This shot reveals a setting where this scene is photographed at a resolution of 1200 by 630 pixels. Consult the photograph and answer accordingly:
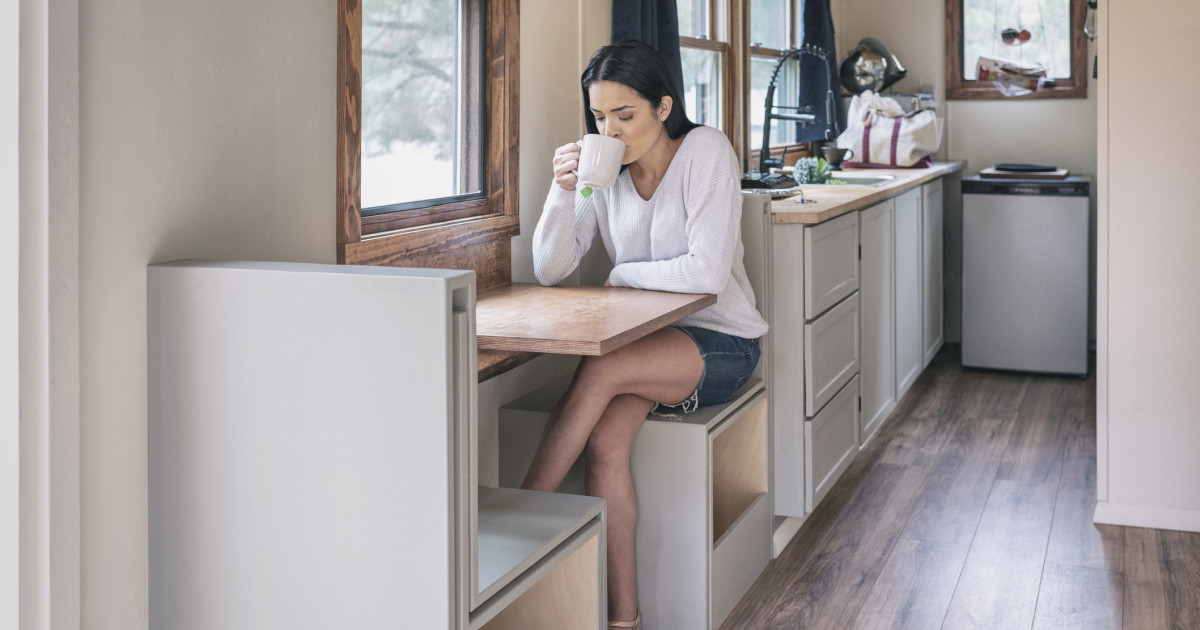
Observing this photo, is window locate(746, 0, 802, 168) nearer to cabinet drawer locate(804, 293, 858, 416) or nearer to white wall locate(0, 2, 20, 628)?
cabinet drawer locate(804, 293, 858, 416)

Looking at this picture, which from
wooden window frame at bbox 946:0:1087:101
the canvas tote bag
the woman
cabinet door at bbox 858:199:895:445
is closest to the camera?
the woman

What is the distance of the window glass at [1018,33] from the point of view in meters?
4.96

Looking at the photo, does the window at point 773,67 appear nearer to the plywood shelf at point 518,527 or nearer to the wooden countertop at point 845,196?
the wooden countertop at point 845,196

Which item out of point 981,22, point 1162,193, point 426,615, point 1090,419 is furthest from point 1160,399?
point 981,22

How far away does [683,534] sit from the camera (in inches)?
87.7

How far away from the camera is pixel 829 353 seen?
2.97 m

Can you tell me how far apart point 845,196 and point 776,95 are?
1.61 meters

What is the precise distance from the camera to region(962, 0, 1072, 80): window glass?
16.3 feet

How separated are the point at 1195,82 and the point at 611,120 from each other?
145 cm

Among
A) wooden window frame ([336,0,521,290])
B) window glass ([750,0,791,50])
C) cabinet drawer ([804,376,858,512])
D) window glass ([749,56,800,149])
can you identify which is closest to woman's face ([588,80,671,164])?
wooden window frame ([336,0,521,290])

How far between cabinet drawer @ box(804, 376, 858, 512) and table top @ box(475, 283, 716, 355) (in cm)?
79

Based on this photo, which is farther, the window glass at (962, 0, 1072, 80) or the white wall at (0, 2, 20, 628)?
the window glass at (962, 0, 1072, 80)

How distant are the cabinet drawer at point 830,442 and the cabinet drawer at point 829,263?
286 mm

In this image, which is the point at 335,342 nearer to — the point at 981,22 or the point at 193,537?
the point at 193,537
